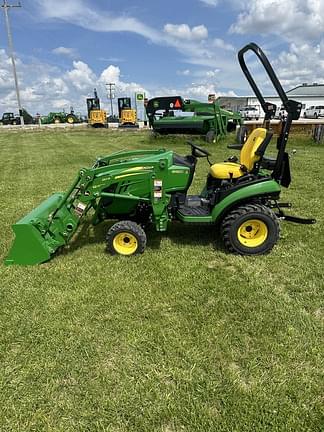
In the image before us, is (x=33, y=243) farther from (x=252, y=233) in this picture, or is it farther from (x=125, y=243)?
(x=252, y=233)

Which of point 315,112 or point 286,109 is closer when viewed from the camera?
point 286,109

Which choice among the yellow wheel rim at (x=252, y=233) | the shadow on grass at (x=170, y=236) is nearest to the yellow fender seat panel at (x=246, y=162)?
the yellow wheel rim at (x=252, y=233)

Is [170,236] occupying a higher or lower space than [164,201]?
lower

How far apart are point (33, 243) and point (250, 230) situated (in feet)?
8.27

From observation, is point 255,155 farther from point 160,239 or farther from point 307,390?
point 307,390

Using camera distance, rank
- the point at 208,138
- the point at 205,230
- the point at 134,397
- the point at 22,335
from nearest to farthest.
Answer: the point at 134,397 → the point at 22,335 → the point at 205,230 → the point at 208,138

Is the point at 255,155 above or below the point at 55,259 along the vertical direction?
above

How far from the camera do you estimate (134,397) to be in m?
2.24

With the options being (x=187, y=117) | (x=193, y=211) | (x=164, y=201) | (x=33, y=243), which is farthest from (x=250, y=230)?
(x=187, y=117)

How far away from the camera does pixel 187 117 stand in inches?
634

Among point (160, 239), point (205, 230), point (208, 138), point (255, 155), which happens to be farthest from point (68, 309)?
point (208, 138)

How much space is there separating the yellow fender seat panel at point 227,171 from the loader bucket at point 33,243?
206 cm

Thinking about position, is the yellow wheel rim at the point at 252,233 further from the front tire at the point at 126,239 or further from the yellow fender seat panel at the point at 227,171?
the front tire at the point at 126,239

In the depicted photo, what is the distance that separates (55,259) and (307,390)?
300 cm
